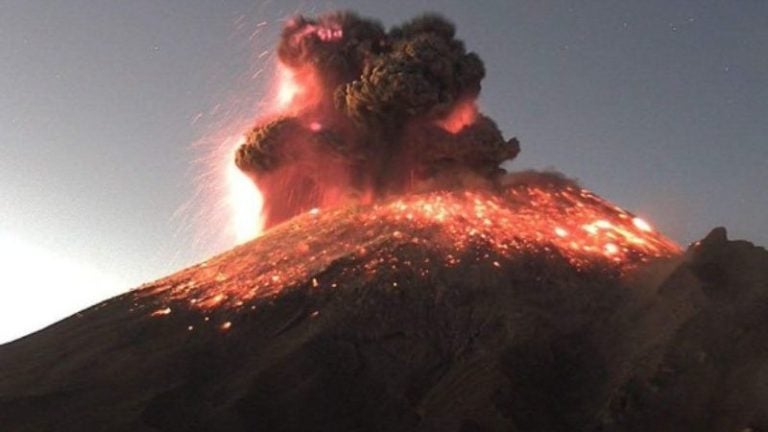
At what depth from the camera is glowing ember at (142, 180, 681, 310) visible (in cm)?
1602

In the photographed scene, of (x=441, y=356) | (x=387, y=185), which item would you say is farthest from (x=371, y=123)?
(x=441, y=356)

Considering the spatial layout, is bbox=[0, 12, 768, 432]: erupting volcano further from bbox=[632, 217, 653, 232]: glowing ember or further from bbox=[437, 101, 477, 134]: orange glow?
bbox=[437, 101, 477, 134]: orange glow

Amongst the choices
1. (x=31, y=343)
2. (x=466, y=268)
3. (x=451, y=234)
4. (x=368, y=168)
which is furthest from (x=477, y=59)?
(x=31, y=343)

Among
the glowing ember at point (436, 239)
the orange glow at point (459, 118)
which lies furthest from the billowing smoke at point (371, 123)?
the glowing ember at point (436, 239)

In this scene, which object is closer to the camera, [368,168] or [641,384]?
[641,384]

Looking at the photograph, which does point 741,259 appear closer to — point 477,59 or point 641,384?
point 641,384

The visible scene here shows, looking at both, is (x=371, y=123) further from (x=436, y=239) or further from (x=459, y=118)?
(x=436, y=239)

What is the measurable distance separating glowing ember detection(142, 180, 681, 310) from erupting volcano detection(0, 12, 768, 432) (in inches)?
2.7

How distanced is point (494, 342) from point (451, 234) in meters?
4.26

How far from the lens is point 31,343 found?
16188 millimetres

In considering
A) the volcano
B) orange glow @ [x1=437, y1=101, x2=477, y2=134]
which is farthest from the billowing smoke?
the volcano

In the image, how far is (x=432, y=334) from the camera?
45.6ft

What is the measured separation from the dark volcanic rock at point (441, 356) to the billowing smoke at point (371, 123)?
7.41 m

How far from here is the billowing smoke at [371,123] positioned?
23391 mm
